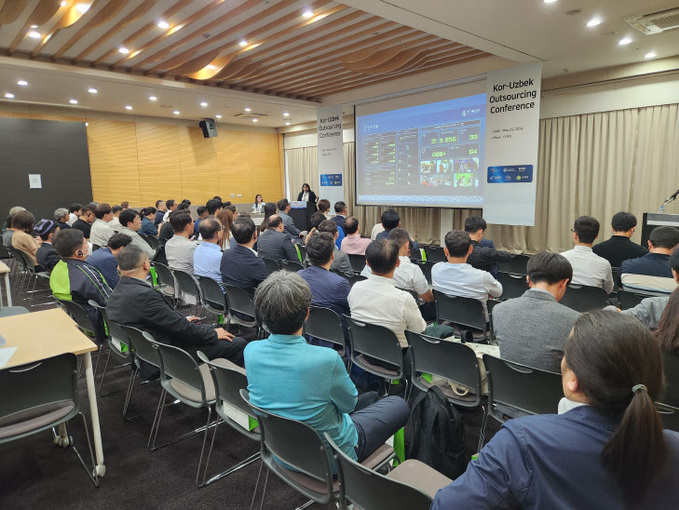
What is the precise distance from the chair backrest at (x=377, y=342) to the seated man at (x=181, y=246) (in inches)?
113

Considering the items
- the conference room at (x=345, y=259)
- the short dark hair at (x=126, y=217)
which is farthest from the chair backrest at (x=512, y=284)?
the short dark hair at (x=126, y=217)

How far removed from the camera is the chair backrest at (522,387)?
72.9 inches

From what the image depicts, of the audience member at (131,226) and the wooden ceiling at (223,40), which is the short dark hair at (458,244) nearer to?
the wooden ceiling at (223,40)

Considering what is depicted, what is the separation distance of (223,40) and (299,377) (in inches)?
243

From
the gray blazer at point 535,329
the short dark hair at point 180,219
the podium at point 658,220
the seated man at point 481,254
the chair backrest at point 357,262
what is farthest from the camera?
the chair backrest at point 357,262

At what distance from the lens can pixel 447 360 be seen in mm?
2342

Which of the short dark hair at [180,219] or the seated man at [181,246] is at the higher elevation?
the short dark hair at [180,219]

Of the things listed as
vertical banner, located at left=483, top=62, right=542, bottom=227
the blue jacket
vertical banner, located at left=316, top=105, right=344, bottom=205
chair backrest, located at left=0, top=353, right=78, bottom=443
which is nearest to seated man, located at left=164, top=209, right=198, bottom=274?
chair backrest, located at left=0, top=353, right=78, bottom=443

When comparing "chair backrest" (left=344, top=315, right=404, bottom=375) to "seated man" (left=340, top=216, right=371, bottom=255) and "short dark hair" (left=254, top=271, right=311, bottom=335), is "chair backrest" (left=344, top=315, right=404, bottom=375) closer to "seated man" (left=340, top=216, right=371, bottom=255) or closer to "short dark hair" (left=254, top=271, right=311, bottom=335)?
"short dark hair" (left=254, top=271, right=311, bottom=335)

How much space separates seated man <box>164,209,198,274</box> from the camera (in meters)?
4.92

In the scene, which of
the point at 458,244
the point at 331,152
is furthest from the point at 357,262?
the point at 331,152

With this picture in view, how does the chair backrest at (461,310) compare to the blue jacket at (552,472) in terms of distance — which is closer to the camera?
the blue jacket at (552,472)

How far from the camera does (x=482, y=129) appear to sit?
780 centimetres

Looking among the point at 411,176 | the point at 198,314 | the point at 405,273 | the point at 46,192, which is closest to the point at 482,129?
the point at 411,176
